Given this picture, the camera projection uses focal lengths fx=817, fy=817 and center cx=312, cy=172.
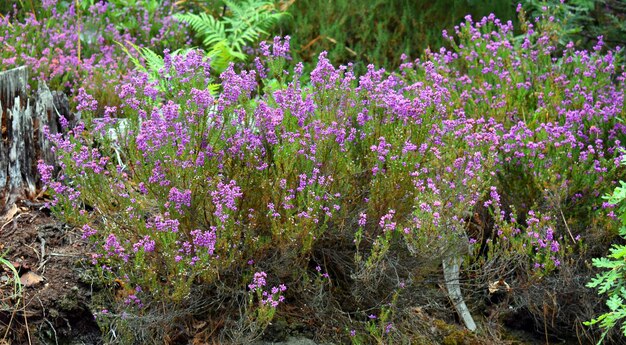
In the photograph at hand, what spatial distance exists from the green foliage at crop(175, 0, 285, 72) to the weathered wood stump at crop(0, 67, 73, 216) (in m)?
1.54

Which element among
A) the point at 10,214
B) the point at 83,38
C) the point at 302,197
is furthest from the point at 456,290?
the point at 83,38

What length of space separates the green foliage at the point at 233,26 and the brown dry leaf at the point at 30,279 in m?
2.27

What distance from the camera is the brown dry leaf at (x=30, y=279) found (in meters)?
3.58

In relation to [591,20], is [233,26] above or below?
above

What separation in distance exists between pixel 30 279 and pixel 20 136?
0.83 meters

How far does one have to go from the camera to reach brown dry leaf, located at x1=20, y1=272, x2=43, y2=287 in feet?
11.8

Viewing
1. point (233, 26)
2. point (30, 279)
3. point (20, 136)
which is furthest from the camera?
point (233, 26)

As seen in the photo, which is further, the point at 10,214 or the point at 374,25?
the point at 374,25

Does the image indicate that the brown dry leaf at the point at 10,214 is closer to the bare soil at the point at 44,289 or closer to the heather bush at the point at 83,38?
the bare soil at the point at 44,289

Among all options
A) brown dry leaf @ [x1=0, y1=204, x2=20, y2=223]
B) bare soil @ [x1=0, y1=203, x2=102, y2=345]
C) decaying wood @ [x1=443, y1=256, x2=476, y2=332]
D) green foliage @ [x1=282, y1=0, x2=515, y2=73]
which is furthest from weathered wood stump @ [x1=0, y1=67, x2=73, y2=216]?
green foliage @ [x1=282, y1=0, x2=515, y2=73]

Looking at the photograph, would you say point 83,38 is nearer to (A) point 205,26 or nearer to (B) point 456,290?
(A) point 205,26

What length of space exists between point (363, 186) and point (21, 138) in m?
1.75

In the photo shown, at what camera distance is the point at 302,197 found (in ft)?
10.5

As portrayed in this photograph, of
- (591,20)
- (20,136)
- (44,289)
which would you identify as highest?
(20,136)
